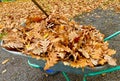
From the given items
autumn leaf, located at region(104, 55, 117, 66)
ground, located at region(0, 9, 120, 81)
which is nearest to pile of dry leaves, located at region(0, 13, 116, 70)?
autumn leaf, located at region(104, 55, 117, 66)

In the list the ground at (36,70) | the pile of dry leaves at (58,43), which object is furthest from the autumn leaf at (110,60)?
the ground at (36,70)

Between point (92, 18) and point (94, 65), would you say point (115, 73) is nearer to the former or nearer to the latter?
point (94, 65)

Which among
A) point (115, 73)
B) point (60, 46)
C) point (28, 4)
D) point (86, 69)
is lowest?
point (28, 4)

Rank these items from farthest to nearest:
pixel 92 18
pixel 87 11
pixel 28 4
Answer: pixel 28 4 < pixel 87 11 < pixel 92 18

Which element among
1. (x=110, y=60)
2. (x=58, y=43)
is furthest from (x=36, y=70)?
(x=110, y=60)

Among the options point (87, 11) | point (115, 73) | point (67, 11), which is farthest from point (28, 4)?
point (115, 73)

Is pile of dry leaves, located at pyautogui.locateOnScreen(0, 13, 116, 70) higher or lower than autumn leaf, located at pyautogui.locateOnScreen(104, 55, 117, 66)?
higher

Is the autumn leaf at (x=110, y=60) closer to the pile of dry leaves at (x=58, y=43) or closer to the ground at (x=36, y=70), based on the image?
the pile of dry leaves at (x=58, y=43)

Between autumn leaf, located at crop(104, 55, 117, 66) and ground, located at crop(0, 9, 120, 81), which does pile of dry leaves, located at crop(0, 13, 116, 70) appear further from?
ground, located at crop(0, 9, 120, 81)
